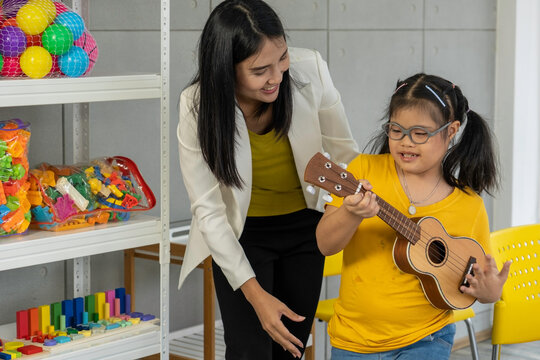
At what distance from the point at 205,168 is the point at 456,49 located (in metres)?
2.46

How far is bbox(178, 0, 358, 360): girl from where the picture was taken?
184 cm

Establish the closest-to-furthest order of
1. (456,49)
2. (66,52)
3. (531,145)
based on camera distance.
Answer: (66,52)
(456,49)
(531,145)

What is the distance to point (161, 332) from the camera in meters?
2.35

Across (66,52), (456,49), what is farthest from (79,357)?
(456,49)

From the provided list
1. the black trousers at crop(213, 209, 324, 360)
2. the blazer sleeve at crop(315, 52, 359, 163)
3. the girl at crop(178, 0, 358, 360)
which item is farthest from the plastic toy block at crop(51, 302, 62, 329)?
the blazer sleeve at crop(315, 52, 359, 163)

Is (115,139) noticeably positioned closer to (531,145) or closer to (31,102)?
(31,102)

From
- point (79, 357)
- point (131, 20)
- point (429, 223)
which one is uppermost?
point (131, 20)

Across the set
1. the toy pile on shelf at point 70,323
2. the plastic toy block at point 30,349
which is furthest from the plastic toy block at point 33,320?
the plastic toy block at point 30,349

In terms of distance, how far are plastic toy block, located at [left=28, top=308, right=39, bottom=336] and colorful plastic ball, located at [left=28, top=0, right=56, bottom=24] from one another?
0.76 metres

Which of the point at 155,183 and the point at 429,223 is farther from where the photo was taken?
the point at 155,183

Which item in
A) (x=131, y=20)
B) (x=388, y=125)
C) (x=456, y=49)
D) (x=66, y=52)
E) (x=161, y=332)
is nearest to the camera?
(x=388, y=125)

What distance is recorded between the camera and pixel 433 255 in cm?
193

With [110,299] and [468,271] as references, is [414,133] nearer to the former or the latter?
[468,271]

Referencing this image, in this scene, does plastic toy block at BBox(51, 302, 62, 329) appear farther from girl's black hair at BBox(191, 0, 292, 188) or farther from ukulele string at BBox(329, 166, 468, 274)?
ukulele string at BBox(329, 166, 468, 274)
